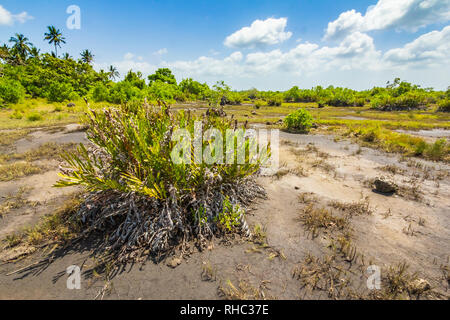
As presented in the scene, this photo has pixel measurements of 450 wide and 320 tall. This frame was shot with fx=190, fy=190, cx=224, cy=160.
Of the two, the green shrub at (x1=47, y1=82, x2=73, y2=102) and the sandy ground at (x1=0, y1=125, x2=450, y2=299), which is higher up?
the green shrub at (x1=47, y1=82, x2=73, y2=102)

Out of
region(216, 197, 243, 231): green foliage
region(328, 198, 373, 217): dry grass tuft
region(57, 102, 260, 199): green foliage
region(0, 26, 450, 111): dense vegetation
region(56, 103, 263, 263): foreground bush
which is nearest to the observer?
region(56, 103, 263, 263): foreground bush

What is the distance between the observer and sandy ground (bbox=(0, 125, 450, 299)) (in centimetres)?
225

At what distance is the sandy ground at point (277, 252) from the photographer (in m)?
2.25

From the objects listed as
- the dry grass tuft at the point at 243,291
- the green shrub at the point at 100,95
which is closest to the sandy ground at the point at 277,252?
the dry grass tuft at the point at 243,291

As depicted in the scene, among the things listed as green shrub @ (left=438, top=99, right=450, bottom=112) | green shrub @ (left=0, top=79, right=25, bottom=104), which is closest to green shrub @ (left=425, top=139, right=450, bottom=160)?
green shrub @ (left=438, top=99, right=450, bottom=112)

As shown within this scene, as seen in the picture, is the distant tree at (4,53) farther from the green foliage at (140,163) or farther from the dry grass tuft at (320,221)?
the dry grass tuft at (320,221)

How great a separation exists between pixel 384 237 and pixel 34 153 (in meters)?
11.0

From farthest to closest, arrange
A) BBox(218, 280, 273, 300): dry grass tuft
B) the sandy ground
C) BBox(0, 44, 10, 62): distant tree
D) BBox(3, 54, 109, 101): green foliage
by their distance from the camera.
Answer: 1. BBox(0, 44, 10, 62): distant tree
2. BBox(3, 54, 109, 101): green foliage
3. the sandy ground
4. BBox(218, 280, 273, 300): dry grass tuft

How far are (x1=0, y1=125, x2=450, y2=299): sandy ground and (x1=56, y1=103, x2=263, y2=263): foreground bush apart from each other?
0.36 m

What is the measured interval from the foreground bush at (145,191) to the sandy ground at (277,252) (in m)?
0.36

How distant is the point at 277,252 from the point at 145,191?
83.5 inches

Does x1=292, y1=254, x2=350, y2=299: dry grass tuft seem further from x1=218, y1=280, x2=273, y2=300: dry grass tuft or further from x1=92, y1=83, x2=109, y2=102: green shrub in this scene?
x1=92, y1=83, x2=109, y2=102: green shrub

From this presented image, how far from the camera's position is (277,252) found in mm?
2822
